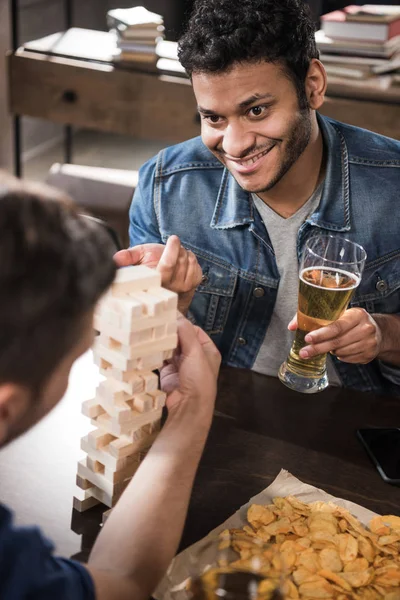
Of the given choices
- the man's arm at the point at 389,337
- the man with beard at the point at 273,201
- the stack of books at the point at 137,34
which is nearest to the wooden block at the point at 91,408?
the man with beard at the point at 273,201

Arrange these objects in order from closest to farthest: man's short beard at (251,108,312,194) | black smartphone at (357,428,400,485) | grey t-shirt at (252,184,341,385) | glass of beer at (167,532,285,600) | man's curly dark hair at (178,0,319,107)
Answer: glass of beer at (167,532,285,600)
black smartphone at (357,428,400,485)
man's curly dark hair at (178,0,319,107)
man's short beard at (251,108,312,194)
grey t-shirt at (252,184,341,385)

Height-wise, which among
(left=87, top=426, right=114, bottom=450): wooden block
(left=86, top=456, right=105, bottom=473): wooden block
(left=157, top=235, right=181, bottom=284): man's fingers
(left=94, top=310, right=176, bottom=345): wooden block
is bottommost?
(left=86, top=456, right=105, bottom=473): wooden block

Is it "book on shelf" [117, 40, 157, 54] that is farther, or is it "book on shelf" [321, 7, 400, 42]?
"book on shelf" [117, 40, 157, 54]

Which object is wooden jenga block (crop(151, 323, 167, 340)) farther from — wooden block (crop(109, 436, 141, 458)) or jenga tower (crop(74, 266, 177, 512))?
wooden block (crop(109, 436, 141, 458))

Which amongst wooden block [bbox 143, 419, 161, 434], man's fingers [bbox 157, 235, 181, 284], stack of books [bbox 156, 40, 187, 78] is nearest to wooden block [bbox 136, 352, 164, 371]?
wooden block [bbox 143, 419, 161, 434]

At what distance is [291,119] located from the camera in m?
1.73

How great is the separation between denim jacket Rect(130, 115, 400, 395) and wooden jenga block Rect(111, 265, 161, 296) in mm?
785

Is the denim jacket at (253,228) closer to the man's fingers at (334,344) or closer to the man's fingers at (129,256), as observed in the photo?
the man's fingers at (334,344)

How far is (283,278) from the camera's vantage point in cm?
187

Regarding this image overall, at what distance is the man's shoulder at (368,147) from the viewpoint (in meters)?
1.92

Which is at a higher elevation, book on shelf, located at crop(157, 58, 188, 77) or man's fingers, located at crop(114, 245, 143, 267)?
man's fingers, located at crop(114, 245, 143, 267)

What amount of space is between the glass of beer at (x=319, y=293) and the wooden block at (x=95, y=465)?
1.56 feet

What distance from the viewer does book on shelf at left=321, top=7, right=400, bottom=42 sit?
10.5 ft

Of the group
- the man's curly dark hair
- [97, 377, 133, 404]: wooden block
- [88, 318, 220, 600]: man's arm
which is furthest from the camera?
the man's curly dark hair
